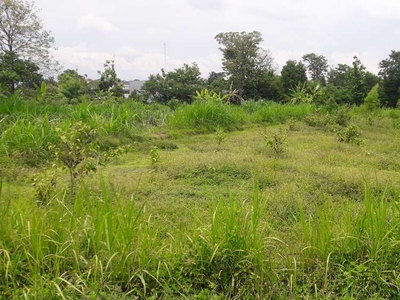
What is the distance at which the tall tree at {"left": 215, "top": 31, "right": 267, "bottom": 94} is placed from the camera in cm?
2573

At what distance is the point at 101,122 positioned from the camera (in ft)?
22.3

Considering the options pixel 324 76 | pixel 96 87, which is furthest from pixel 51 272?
pixel 324 76

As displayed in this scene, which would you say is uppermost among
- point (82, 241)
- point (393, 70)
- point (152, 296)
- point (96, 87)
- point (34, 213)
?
point (393, 70)

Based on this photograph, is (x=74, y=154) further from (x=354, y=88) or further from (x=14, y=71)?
(x=354, y=88)

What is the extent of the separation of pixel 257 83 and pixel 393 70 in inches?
363

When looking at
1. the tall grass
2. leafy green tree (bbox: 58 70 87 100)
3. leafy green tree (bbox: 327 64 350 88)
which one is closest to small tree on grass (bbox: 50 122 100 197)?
the tall grass

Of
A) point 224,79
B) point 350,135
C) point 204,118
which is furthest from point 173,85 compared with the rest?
point 350,135

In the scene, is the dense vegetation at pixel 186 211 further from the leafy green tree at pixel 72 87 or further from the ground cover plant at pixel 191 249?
the leafy green tree at pixel 72 87

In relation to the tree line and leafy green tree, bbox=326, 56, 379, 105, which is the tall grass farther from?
leafy green tree, bbox=326, 56, 379, 105

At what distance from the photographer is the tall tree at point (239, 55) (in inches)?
1013

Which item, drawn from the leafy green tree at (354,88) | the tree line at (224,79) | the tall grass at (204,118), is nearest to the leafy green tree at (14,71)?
the tree line at (224,79)

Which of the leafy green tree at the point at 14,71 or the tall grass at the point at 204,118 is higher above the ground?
the leafy green tree at the point at 14,71

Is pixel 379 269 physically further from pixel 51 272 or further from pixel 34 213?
pixel 34 213

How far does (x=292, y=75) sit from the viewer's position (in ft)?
85.1
